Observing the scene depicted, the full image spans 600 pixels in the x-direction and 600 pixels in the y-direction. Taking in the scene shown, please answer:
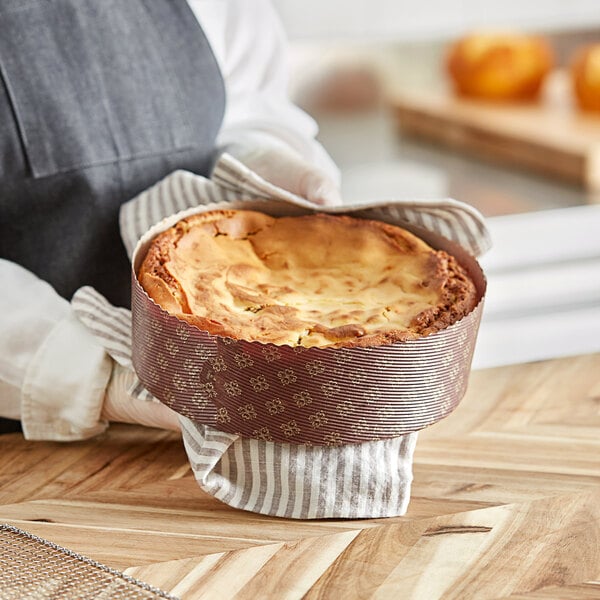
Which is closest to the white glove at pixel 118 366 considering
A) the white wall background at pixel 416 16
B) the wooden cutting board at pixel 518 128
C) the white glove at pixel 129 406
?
the white glove at pixel 129 406

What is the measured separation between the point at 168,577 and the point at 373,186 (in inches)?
26.9

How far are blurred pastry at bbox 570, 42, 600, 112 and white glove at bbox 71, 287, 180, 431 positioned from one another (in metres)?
0.76

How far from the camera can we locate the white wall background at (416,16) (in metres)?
1.14

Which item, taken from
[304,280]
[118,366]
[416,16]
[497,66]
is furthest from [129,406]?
[497,66]

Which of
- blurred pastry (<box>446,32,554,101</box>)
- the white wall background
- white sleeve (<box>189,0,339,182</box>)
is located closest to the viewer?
white sleeve (<box>189,0,339,182</box>)

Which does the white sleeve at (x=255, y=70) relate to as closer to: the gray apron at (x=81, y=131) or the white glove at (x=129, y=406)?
the gray apron at (x=81, y=131)

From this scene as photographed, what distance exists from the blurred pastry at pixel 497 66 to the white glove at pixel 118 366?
29.2 inches

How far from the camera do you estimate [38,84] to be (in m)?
0.77

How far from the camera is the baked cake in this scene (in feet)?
1.91

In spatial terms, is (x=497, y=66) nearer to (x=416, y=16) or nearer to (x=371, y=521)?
(x=416, y=16)

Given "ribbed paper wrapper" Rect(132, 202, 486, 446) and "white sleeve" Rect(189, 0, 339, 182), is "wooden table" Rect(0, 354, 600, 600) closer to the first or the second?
"ribbed paper wrapper" Rect(132, 202, 486, 446)

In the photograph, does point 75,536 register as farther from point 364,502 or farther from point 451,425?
point 451,425

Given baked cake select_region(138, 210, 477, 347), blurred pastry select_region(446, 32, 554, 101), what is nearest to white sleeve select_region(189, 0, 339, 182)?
baked cake select_region(138, 210, 477, 347)

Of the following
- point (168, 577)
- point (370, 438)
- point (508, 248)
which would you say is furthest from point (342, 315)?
point (508, 248)
